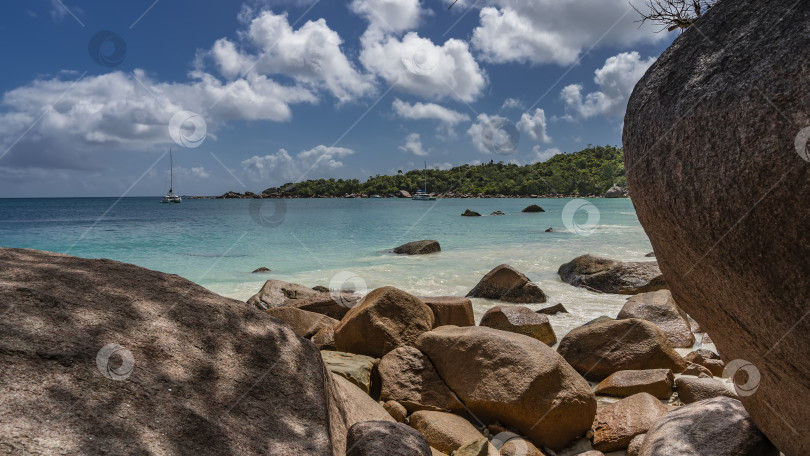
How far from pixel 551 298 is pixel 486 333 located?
7475 mm

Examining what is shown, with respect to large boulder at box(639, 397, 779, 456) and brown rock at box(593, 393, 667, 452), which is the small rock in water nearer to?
brown rock at box(593, 393, 667, 452)

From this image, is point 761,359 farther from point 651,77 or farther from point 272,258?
point 272,258

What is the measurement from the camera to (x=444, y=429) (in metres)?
4.27

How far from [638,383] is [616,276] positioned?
312 inches

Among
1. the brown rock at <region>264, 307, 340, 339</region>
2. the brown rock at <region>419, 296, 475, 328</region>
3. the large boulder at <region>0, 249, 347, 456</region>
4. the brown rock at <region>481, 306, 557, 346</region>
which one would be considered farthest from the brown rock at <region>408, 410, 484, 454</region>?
the brown rock at <region>481, 306, 557, 346</region>

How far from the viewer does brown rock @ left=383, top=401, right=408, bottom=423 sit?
15.4 ft

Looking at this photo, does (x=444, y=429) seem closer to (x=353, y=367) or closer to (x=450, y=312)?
(x=353, y=367)

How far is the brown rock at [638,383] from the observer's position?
5441mm

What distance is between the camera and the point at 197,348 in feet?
8.51

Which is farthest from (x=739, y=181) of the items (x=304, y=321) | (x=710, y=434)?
(x=304, y=321)

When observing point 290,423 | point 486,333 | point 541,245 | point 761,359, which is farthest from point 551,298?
point 541,245

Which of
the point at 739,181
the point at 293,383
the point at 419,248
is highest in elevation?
the point at 739,181

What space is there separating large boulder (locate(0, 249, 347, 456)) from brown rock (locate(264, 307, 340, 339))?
422 cm

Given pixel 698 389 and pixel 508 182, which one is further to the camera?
pixel 508 182
